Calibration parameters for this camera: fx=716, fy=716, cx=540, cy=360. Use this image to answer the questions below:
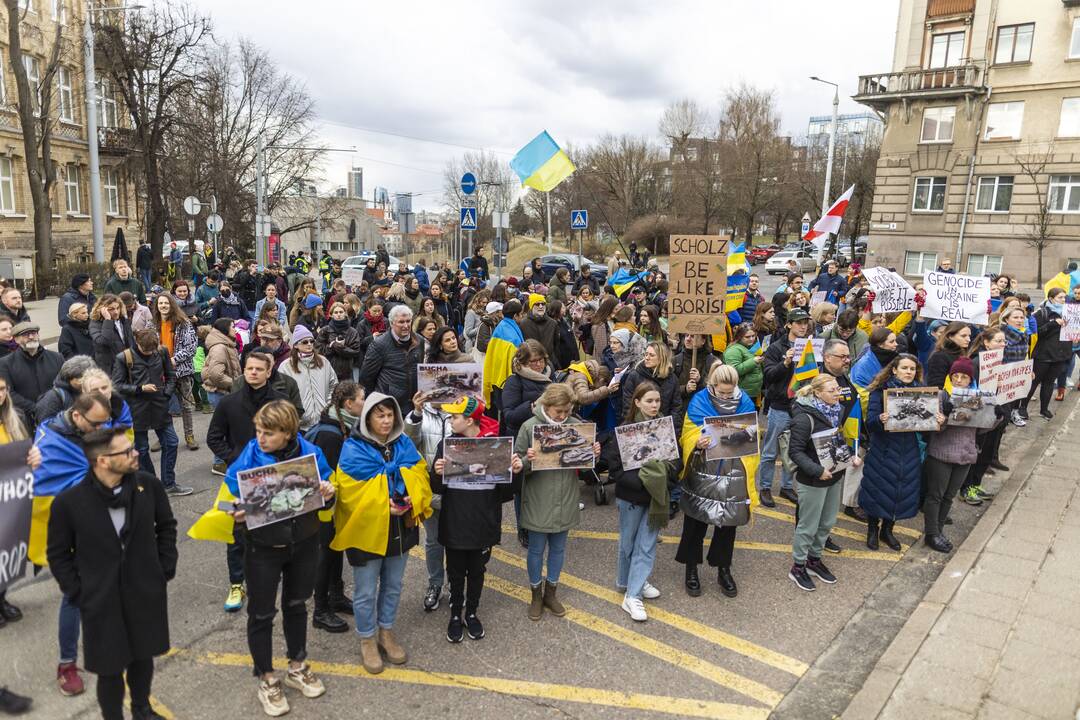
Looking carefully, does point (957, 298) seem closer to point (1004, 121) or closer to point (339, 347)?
point (339, 347)

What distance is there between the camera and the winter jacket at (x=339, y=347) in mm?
8281

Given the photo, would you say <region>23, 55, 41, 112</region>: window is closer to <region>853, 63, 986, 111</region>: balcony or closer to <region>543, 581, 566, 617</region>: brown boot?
<region>543, 581, 566, 617</region>: brown boot

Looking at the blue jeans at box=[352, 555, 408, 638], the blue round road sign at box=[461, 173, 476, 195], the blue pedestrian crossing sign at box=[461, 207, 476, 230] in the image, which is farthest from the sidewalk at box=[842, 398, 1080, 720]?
the blue pedestrian crossing sign at box=[461, 207, 476, 230]

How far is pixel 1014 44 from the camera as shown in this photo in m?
33.1

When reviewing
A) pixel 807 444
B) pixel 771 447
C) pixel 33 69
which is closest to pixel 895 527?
pixel 771 447

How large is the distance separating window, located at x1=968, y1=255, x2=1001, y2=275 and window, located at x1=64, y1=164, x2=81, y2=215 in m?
43.7

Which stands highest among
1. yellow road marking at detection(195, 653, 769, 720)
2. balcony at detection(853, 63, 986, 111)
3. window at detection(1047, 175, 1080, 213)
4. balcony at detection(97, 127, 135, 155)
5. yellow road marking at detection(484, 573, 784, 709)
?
balcony at detection(853, 63, 986, 111)

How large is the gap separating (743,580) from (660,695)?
1.78 meters

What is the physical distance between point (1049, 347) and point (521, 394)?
851 cm

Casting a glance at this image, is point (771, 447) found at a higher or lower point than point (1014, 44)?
lower

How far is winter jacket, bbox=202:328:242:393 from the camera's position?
7438mm

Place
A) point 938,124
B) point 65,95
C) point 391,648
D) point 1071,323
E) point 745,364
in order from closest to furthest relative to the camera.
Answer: point 391,648 → point 745,364 → point 1071,323 → point 65,95 → point 938,124

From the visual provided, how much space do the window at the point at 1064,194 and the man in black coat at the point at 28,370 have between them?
38.7 metres

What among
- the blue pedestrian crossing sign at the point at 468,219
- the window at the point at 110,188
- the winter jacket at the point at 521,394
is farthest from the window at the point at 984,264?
the window at the point at 110,188
